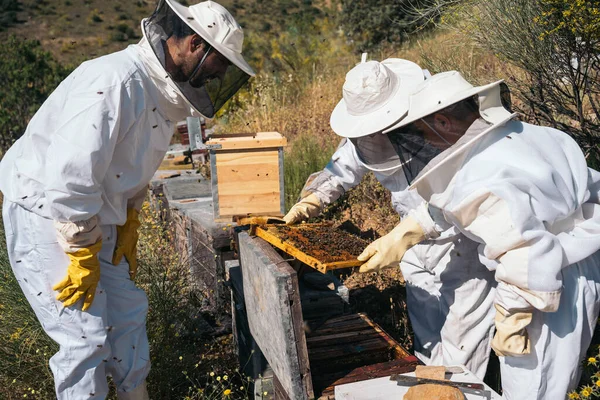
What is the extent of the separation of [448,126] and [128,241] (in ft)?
6.46

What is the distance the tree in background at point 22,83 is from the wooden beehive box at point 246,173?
10533mm

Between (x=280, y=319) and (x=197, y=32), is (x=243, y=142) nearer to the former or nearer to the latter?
(x=197, y=32)

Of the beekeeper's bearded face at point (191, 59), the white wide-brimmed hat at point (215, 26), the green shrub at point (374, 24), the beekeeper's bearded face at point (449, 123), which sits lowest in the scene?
the beekeeper's bearded face at point (449, 123)

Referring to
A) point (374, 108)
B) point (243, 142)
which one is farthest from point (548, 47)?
point (243, 142)

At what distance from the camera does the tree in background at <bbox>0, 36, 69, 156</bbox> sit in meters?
13.9

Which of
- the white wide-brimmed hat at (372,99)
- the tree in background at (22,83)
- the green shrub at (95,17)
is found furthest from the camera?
the green shrub at (95,17)

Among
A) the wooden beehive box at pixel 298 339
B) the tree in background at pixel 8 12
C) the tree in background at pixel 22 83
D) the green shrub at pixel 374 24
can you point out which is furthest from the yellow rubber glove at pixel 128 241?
the tree in background at pixel 8 12

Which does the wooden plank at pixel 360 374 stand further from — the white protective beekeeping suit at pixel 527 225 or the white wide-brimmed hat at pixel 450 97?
the white wide-brimmed hat at pixel 450 97

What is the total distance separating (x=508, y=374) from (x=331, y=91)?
8.62 meters

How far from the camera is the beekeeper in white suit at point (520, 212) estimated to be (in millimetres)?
2342

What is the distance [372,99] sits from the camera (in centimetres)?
327

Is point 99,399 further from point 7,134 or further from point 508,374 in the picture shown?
point 7,134

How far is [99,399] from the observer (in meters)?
3.00

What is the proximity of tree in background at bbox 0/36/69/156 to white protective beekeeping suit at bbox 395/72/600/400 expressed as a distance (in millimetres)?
12881
